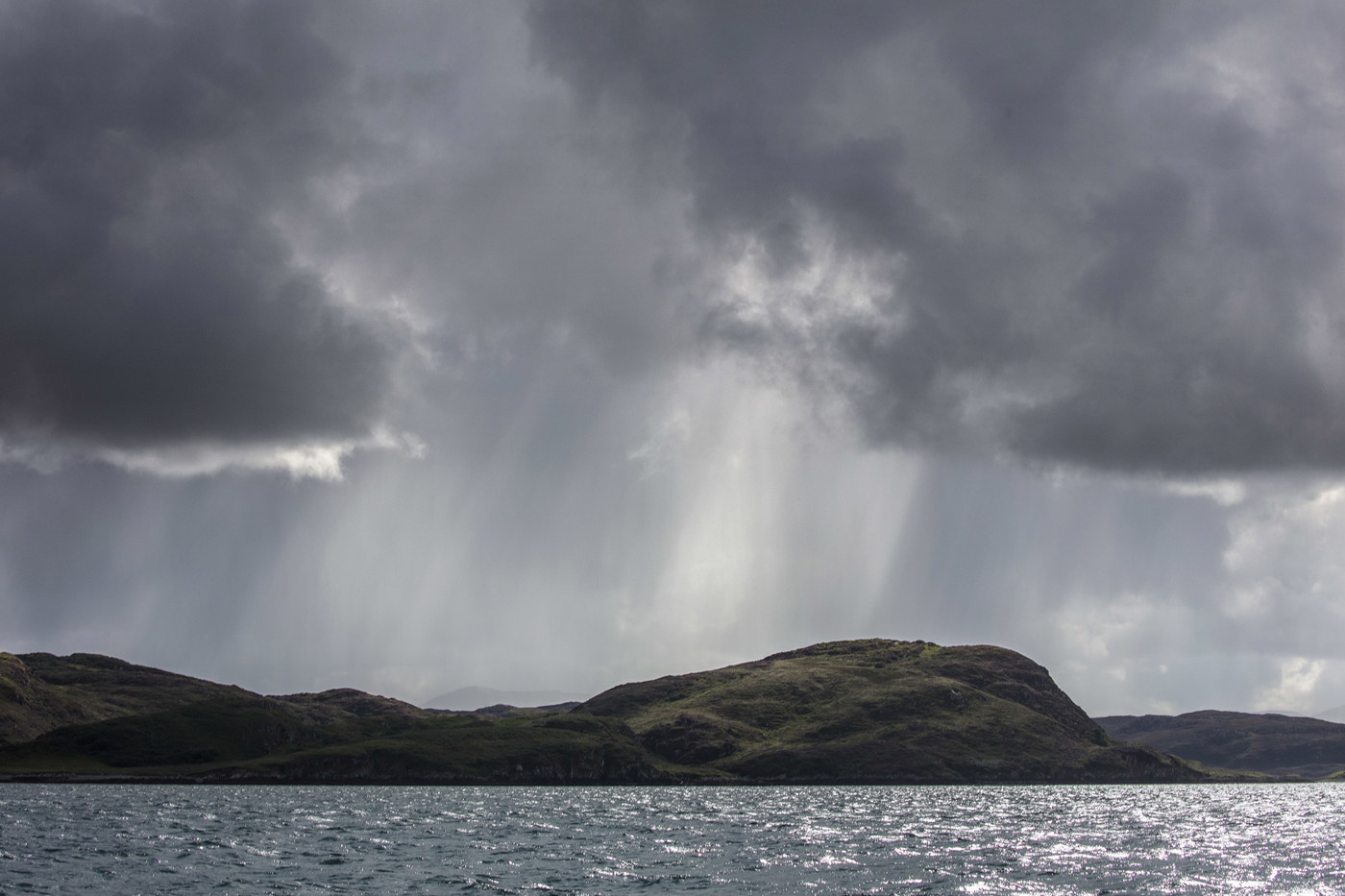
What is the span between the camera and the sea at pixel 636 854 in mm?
77188

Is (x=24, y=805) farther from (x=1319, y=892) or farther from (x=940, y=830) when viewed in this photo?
(x=1319, y=892)

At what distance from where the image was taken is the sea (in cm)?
7719

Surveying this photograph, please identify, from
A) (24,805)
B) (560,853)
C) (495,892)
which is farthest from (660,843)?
(24,805)

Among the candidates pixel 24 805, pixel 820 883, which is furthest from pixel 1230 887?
pixel 24 805

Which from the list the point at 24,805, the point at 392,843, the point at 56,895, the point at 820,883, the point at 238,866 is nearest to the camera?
the point at 56,895

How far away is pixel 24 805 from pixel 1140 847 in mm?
178993

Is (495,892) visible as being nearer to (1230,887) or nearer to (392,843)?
(392,843)

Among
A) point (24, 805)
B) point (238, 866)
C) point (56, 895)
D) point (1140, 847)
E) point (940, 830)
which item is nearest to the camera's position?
point (56, 895)

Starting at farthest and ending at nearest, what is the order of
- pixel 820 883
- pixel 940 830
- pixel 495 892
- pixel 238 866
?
pixel 940 830
pixel 238 866
pixel 820 883
pixel 495 892

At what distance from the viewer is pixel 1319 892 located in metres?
79.8

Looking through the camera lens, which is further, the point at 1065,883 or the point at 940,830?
the point at 940,830

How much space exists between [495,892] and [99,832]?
7242 cm

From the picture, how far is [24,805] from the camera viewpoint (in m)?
179

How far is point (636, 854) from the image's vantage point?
100438mm
